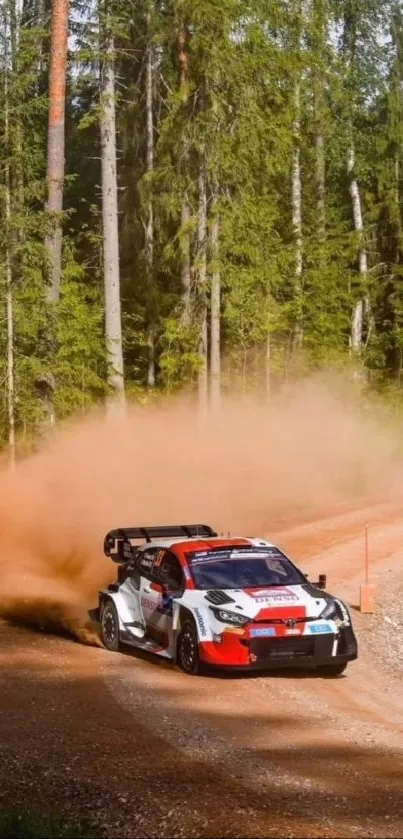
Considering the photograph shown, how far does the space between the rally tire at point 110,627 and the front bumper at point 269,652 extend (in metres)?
2.34

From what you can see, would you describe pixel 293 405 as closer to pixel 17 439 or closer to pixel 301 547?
pixel 17 439

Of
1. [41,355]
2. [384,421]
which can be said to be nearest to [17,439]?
[41,355]

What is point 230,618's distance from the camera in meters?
14.9

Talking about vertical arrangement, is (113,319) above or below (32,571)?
above

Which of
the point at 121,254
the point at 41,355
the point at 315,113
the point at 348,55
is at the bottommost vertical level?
the point at 41,355

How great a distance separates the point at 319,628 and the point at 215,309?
23.2 m

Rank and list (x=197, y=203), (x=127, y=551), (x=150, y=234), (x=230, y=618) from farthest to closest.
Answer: (x=150, y=234), (x=197, y=203), (x=127, y=551), (x=230, y=618)

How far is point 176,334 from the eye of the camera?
127ft

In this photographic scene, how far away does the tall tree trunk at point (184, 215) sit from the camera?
37.2m

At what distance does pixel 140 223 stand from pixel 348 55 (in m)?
16.8

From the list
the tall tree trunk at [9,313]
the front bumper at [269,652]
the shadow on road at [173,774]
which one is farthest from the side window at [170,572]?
the tall tree trunk at [9,313]

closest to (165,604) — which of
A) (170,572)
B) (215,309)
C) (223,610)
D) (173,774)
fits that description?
(170,572)

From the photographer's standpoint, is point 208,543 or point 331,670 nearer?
point 331,670

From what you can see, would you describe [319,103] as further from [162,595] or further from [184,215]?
[162,595]
